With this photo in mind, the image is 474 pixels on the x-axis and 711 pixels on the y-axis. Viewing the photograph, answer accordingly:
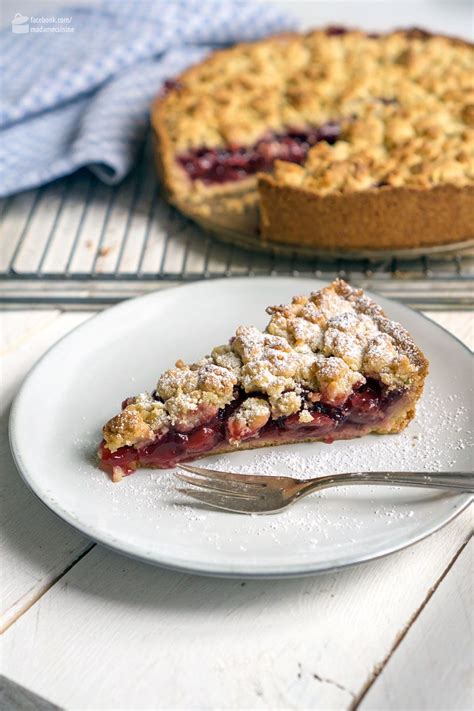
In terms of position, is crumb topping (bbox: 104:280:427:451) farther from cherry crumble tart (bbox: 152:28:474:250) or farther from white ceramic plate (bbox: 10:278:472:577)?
cherry crumble tart (bbox: 152:28:474:250)

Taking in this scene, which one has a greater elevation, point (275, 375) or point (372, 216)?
point (372, 216)

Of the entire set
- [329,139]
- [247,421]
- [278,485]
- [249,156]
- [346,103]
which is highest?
[346,103]

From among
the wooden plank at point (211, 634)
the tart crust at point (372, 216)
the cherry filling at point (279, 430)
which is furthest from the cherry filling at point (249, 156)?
the wooden plank at point (211, 634)

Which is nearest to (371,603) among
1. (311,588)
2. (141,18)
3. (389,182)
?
(311,588)

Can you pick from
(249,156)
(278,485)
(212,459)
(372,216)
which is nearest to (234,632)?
(278,485)

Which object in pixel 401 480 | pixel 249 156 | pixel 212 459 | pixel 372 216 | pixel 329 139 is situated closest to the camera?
pixel 401 480

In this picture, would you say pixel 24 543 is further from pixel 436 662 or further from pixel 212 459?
pixel 436 662

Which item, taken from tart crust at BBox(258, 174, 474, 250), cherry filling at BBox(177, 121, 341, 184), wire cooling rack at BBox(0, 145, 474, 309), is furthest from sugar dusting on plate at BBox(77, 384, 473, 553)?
cherry filling at BBox(177, 121, 341, 184)

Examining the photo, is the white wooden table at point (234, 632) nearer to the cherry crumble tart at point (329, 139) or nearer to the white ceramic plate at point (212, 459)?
the white ceramic plate at point (212, 459)
